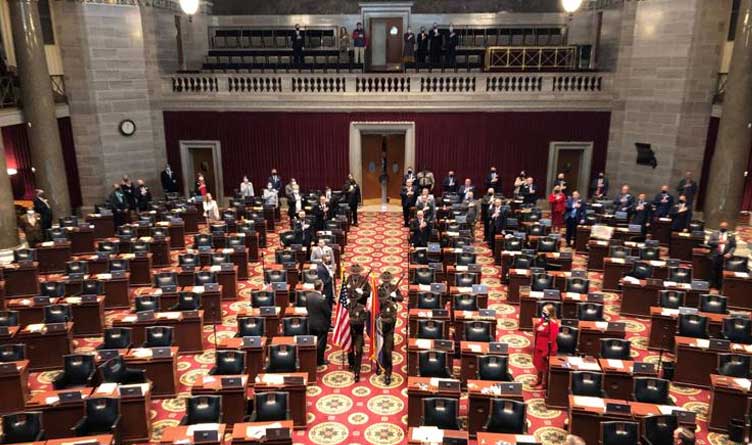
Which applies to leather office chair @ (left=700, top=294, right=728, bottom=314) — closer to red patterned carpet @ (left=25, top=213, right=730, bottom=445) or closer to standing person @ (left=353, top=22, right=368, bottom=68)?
red patterned carpet @ (left=25, top=213, right=730, bottom=445)

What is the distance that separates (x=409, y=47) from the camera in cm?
2202

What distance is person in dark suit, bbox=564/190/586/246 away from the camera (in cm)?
1579

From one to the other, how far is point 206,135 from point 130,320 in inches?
476

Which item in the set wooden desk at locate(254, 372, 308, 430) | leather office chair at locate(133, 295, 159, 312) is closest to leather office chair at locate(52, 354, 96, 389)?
leather office chair at locate(133, 295, 159, 312)

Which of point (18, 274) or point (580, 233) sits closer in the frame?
point (18, 274)

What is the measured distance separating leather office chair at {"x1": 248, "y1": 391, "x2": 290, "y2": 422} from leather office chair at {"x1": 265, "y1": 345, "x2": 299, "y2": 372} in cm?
116

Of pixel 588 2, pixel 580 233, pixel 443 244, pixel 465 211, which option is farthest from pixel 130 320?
pixel 588 2

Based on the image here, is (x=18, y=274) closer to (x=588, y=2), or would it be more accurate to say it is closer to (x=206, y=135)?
(x=206, y=135)

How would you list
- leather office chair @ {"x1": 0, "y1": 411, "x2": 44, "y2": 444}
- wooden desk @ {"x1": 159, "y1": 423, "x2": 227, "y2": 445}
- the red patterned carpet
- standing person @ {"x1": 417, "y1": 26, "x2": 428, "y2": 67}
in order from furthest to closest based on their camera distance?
standing person @ {"x1": 417, "y1": 26, "x2": 428, "y2": 67} < the red patterned carpet < leather office chair @ {"x1": 0, "y1": 411, "x2": 44, "y2": 444} < wooden desk @ {"x1": 159, "y1": 423, "x2": 227, "y2": 445}

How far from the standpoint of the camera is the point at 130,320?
10.0m

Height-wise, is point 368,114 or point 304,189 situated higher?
point 368,114

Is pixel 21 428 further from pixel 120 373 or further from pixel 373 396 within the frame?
pixel 373 396

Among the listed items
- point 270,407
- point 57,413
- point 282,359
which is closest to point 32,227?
point 57,413

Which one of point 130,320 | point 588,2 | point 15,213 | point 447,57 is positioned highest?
point 588,2
